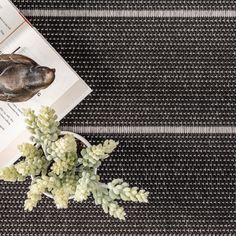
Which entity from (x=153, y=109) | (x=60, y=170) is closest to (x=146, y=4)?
(x=153, y=109)

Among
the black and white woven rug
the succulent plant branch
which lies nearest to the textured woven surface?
the black and white woven rug

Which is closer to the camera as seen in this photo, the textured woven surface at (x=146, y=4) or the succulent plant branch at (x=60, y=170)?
the succulent plant branch at (x=60, y=170)

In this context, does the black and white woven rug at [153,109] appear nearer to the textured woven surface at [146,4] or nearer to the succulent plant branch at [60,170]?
the textured woven surface at [146,4]

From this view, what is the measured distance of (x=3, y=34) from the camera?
815mm

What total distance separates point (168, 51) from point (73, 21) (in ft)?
0.50

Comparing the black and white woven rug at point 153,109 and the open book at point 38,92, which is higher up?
the open book at point 38,92

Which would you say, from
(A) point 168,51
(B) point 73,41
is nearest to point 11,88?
(B) point 73,41

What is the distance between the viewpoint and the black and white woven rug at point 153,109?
83 centimetres

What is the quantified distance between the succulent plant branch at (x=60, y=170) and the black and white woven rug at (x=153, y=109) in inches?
5.4

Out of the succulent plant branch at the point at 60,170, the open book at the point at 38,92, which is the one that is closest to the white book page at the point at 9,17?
the open book at the point at 38,92

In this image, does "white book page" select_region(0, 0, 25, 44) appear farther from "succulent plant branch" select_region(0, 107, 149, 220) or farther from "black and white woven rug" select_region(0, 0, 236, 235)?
"succulent plant branch" select_region(0, 107, 149, 220)

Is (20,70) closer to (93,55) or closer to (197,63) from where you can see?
(93,55)

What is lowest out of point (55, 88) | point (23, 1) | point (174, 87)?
point (174, 87)

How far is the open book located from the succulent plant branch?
121mm
